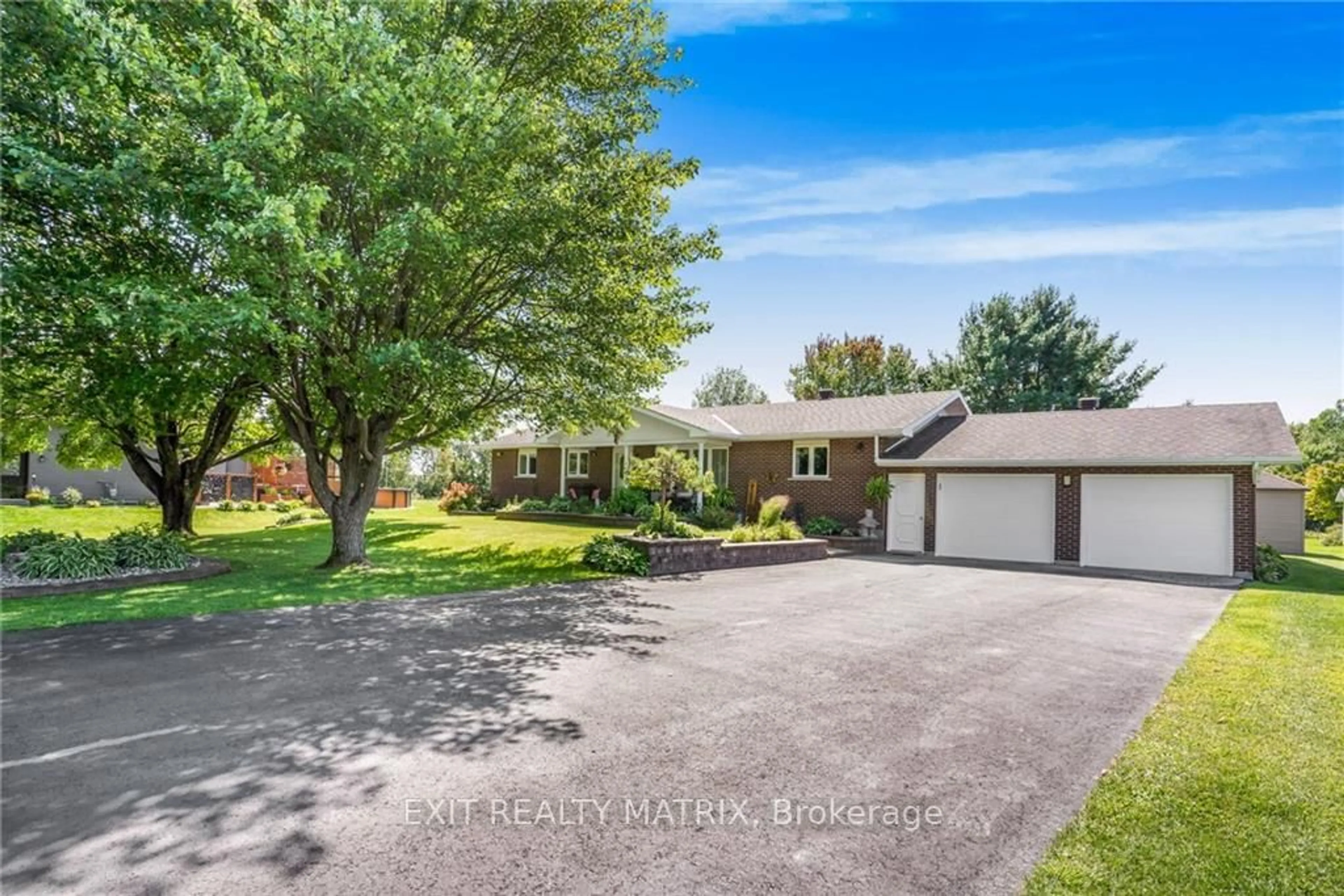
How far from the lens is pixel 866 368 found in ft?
140

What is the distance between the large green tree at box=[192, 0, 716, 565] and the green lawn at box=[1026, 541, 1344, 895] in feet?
29.1

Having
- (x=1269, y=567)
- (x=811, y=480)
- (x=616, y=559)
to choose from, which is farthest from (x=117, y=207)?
(x=1269, y=567)

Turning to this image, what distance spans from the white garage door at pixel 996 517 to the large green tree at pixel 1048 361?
20.6m

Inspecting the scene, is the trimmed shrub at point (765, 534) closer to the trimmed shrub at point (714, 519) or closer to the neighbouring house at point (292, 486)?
the trimmed shrub at point (714, 519)

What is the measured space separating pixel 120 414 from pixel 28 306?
8.34ft

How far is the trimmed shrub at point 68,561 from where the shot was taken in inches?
379

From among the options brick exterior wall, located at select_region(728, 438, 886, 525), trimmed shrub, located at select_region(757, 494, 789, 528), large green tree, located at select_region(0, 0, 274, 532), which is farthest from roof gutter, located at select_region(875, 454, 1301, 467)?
large green tree, located at select_region(0, 0, 274, 532)

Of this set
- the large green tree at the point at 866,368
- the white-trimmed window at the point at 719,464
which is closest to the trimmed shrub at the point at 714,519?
the white-trimmed window at the point at 719,464

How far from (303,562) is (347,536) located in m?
1.44

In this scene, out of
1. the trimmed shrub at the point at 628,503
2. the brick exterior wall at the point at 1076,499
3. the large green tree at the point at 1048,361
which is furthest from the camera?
the large green tree at the point at 1048,361

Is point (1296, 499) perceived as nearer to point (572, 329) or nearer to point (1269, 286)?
point (1269, 286)

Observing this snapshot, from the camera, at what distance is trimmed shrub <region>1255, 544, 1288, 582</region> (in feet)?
48.7

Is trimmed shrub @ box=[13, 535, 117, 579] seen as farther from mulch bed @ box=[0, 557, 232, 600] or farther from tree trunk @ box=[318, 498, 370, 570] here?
tree trunk @ box=[318, 498, 370, 570]

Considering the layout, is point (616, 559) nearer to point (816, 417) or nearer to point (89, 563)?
point (89, 563)
